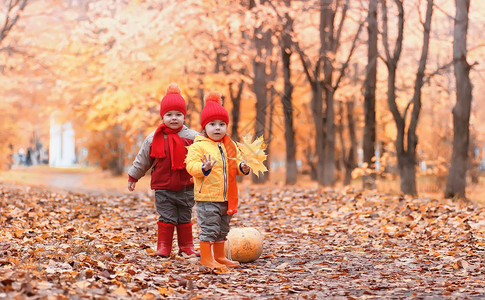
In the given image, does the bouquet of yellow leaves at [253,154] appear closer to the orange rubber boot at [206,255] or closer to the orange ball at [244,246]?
the orange ball at [244,246]

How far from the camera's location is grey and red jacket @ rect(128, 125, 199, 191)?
7191 millimetres

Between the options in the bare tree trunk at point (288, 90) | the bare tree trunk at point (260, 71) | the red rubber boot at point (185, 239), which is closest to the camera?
the red rubber boot at point (185, 239)

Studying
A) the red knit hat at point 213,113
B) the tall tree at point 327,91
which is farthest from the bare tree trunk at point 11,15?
the red knit hat at point 213,113

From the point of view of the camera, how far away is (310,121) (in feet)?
94.0

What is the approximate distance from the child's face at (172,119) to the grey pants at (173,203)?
30.4 inches

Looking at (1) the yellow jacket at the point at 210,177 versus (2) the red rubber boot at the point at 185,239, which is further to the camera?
(2) the red rubber boot at the point at 185,239

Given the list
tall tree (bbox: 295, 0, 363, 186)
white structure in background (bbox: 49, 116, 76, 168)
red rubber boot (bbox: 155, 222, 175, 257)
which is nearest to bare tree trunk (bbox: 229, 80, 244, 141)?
tall tree (bbox: 295, 0, 363, 186)

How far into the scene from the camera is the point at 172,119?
7.26m

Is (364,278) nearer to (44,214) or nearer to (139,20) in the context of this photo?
(44,214)

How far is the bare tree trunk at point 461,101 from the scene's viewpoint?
1302 cm

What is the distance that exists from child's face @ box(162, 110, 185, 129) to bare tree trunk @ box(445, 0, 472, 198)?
7.88 metres

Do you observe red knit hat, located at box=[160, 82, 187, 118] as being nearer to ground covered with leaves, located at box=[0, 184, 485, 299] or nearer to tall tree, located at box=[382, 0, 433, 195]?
ground covered with leaves, located at box=[0, 184, 485, 299]

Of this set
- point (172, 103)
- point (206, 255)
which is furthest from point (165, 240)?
point (172, 103)

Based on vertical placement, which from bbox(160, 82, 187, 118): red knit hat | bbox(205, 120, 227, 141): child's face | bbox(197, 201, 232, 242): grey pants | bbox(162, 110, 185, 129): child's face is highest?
bbox(160, 82, 187, 118): red knit hat
